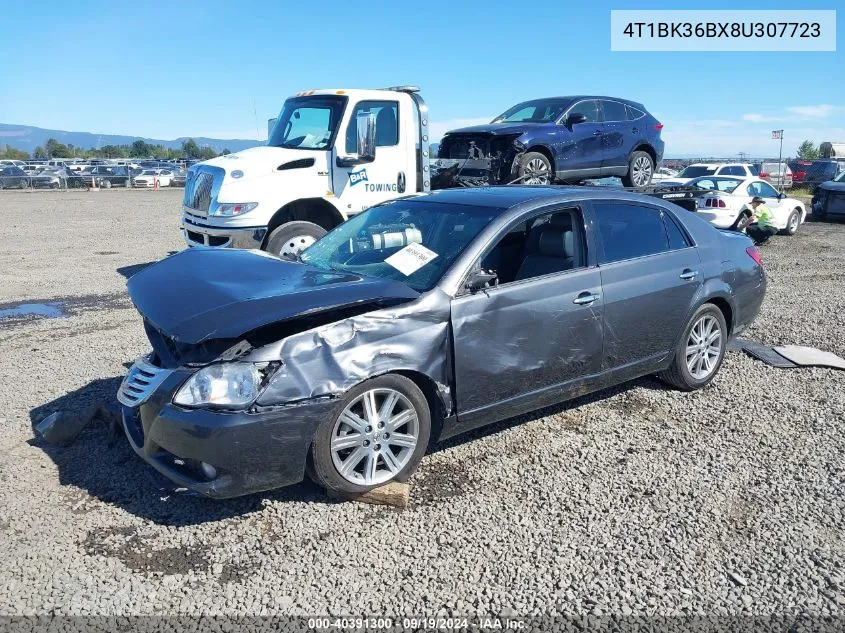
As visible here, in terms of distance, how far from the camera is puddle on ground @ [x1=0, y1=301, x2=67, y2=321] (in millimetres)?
8008

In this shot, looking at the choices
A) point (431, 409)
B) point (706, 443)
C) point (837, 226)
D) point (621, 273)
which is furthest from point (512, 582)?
point (837, 226)

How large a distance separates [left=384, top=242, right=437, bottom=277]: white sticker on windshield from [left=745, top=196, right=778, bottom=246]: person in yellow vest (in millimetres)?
12557

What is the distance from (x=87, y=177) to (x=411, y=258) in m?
37.8

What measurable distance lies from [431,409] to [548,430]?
3.64ft

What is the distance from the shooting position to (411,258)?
4387 mm

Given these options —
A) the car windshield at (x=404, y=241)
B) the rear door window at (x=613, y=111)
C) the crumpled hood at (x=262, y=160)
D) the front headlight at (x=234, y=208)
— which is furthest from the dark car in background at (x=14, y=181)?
the car windshield at (x=404, y=241)

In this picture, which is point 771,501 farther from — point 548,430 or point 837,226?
point 837,226

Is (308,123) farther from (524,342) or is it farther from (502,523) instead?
(502,523)

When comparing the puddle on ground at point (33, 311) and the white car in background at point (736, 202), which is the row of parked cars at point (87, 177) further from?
the puddle on ground at point (33, 311)

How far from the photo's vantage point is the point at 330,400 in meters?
3.55

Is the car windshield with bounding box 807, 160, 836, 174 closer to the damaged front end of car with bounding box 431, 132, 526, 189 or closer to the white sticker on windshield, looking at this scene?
the damaged front end of car with bounding box 431, 132, 526, 189

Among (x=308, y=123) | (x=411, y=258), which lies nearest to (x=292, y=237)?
(x=308, y=123)

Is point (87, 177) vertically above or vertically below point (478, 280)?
above

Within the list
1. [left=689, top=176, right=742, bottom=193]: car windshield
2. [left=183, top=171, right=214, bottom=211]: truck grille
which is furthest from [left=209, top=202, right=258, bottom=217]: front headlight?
[left=689, top=176, right=742, bottom=193]: car windshield
